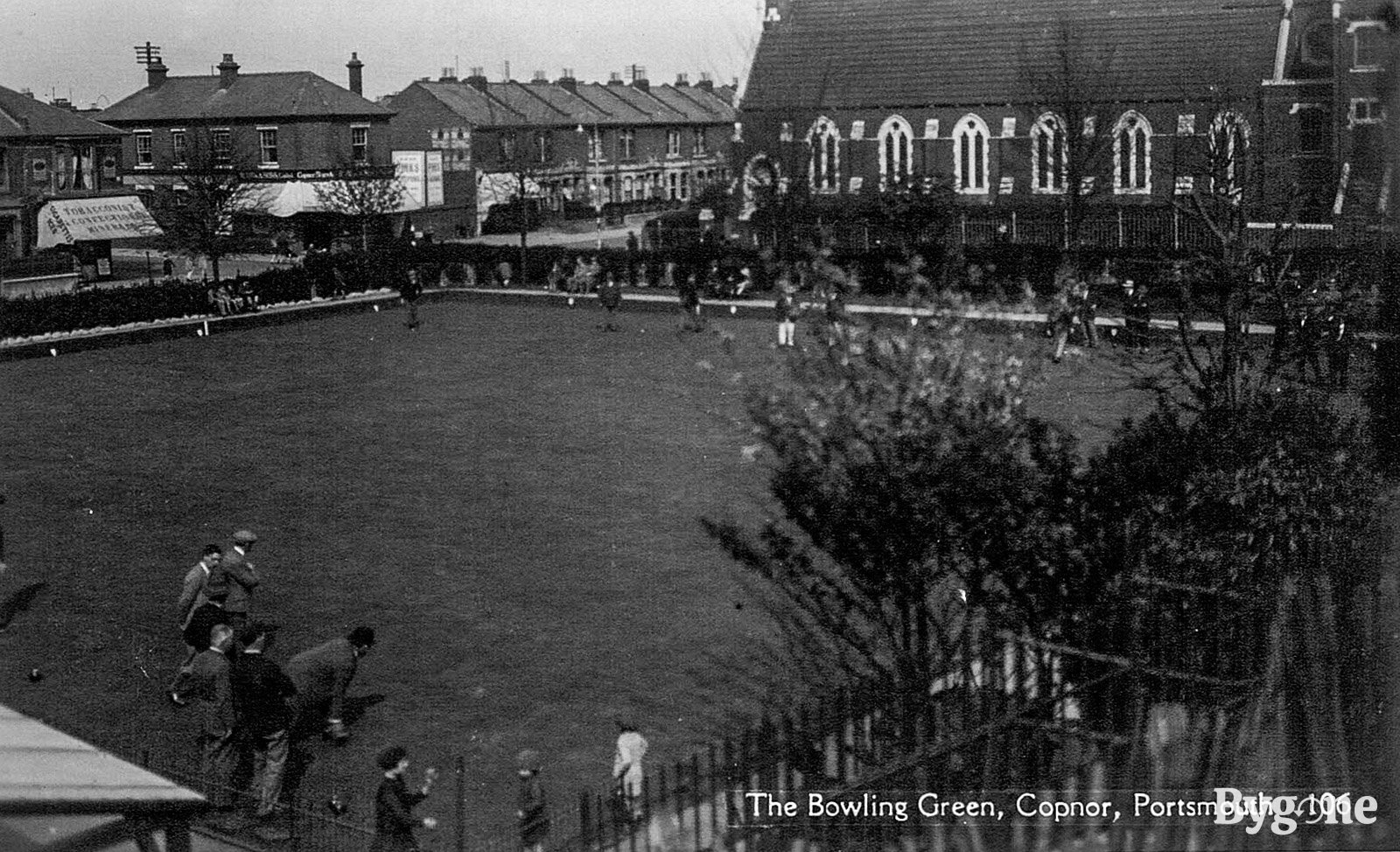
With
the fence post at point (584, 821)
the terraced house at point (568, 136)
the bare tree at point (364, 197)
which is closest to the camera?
the fence post at point (584, 821)

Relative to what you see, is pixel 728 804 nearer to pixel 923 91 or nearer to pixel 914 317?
pixel 914 317

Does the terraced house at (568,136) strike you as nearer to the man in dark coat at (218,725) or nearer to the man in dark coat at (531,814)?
the man in dark coat at (218,725)

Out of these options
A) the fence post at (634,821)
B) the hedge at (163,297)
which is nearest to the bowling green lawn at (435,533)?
the fence post at (634,821)

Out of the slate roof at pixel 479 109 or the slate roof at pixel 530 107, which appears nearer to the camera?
the slate roof at pixel 479 109

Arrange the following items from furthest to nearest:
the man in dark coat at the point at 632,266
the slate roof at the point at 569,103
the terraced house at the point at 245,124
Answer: the man in dark coat at the point at 632,266
the slate roof at the point at 569,103
the terraced house at the point at 245,124

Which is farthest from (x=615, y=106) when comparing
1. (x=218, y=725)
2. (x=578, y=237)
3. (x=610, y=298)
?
(x=578, y=237)
